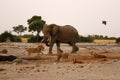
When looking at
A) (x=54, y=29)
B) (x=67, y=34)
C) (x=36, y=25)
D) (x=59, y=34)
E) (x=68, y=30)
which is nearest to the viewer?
(x=54, y=29)

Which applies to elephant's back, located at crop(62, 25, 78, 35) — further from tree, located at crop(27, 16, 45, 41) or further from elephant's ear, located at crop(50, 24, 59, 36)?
tree, located at crop(27, 16, 45, 41)

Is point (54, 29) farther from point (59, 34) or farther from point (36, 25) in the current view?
point (36, 25)

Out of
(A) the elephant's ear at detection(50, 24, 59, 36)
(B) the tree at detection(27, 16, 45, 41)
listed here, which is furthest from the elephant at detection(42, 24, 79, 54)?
(B) the tree at detection(27, 16, 45, 41)

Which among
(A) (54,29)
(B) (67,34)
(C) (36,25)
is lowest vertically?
(B) (67,34)

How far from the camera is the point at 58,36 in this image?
30359mm

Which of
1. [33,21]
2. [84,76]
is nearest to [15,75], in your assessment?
[84,76]

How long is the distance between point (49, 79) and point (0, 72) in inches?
109

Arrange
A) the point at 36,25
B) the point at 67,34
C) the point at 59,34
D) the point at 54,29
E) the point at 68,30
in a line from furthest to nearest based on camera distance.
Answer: the point at 36,25, the point at 68,30, the point at 67,34, the point at 59,34, the point at 54,29

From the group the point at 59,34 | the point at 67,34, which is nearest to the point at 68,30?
the point at 67,34

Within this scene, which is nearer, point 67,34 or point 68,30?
point 67,34

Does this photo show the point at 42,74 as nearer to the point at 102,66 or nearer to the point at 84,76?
the point at 84,76

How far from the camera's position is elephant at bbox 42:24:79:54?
29734 millimetres

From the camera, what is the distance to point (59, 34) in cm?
3042

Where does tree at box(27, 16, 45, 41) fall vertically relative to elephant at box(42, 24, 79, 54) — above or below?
above
